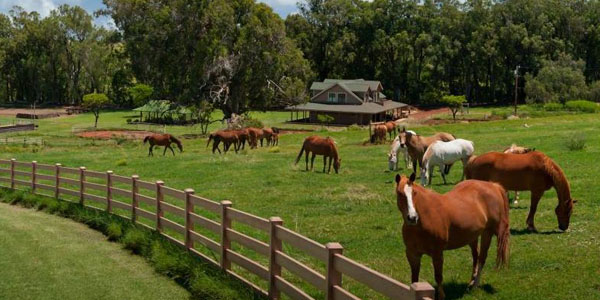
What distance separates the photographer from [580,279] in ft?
26.1

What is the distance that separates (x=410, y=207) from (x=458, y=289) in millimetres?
1997

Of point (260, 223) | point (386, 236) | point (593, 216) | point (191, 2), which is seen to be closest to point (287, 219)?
point (386, 236)

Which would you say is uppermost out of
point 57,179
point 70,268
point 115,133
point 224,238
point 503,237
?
point 503,237

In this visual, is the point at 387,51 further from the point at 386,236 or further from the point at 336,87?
the point at 386,236

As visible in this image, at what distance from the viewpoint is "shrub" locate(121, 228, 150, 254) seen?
10.5 metres

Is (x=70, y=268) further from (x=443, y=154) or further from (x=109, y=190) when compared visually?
(x=443, y=154)

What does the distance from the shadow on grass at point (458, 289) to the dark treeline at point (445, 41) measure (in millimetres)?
78750

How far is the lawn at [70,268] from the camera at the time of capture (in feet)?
27.0

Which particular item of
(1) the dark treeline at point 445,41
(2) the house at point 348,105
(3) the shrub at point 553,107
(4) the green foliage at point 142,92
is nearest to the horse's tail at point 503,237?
(3) the shrub at point 553,107

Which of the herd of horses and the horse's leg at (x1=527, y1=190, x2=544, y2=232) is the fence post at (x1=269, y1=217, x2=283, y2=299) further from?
the horse's leg at (x1=527, y1=190, x2=544, y2=232)

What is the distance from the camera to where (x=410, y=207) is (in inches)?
256

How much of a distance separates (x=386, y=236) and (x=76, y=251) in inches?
225

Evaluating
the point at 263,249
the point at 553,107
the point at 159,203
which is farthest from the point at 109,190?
the point at 553,107

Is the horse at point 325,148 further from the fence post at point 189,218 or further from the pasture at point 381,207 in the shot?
the fence post at point 189,218
